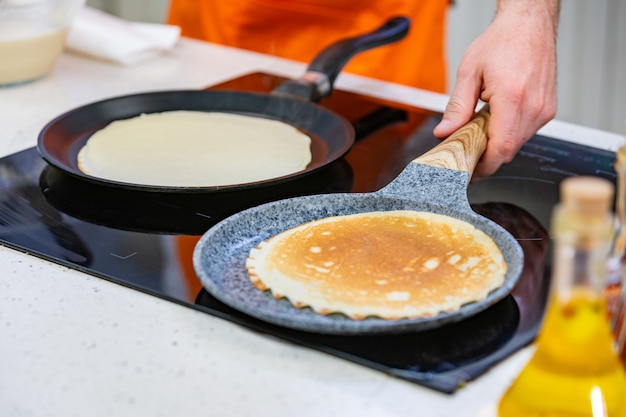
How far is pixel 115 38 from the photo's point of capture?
164 cm

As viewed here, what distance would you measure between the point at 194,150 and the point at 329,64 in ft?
1.10

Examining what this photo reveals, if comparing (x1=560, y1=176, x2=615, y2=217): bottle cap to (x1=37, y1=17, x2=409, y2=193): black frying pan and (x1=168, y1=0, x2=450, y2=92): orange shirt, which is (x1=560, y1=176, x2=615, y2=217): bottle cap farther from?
(x1=168, y1=0, x2=450, y2=92): orange shirt

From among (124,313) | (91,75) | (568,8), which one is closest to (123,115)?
(91,75)

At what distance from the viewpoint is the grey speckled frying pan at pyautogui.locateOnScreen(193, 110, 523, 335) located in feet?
2.16

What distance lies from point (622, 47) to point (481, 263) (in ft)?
6.53

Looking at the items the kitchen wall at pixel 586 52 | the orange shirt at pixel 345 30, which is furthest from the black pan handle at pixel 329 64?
the kitchen wall at pixel 586 52

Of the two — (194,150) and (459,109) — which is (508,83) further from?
(194,150)

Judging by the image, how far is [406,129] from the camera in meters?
1.25

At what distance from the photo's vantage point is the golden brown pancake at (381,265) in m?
0.68

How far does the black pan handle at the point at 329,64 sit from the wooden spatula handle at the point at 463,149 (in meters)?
0.34

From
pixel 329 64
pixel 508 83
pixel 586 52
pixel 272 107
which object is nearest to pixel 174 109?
pixel 272 107

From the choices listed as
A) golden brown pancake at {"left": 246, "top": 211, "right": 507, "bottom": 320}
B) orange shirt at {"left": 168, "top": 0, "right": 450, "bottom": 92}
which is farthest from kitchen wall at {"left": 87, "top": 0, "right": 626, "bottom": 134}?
golden brown pancake at {"left": 246, "top": 211, "right": 507, "bottom": 320}

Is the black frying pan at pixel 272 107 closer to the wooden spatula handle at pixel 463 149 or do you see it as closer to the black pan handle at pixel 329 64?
the black pan handle at pixel 329 64

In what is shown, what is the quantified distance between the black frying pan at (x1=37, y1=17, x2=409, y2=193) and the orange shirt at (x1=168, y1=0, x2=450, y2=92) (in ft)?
0.75
